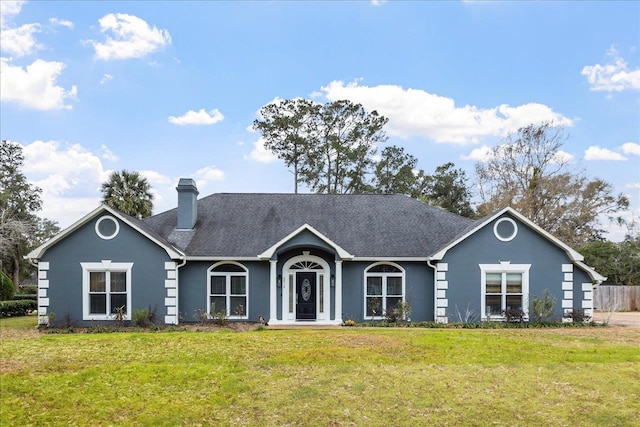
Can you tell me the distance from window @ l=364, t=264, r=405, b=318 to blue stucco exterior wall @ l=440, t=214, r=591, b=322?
1.88m

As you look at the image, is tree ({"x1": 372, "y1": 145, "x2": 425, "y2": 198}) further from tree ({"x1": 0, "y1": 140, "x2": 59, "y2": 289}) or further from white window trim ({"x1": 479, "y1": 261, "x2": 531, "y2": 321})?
tree ({"x1": 0, "y1": 140, "x2": 59, "y2": 289})

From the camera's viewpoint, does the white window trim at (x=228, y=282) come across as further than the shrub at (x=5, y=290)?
No

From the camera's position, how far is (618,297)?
99.0 ft

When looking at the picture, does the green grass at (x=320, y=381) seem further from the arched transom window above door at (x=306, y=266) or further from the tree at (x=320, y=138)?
the tree at (x=320, y=138)

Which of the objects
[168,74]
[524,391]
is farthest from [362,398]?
[168,74]

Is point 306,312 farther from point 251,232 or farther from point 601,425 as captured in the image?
point 601,425

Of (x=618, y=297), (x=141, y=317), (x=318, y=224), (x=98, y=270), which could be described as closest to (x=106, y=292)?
(x=98, y=270)

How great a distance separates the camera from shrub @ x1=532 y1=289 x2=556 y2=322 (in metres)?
19.3

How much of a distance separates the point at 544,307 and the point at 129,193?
24.3 meters

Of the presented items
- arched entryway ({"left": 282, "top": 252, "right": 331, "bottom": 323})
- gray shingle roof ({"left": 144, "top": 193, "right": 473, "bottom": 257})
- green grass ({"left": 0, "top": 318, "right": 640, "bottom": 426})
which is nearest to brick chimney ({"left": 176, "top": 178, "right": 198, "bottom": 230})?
gray shingle roof ({"left": 144, "top": 193, "right": 473, "bottom": 257})

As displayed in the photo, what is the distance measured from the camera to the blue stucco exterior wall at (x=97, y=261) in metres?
19.4

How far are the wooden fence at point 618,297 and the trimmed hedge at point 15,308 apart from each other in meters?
31.7

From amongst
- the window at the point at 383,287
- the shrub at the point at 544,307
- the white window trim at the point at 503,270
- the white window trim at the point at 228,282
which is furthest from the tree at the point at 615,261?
the white window trim at the point at 228,282

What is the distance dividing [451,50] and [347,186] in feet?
71.7
